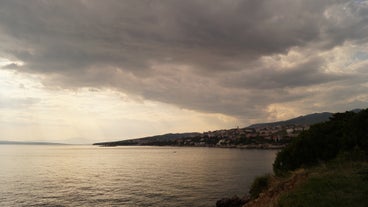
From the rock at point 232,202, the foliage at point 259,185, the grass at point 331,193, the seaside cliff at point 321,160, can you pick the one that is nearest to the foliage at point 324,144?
the seaside cliff at point 321,160

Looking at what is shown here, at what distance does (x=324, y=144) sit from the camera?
145 ft

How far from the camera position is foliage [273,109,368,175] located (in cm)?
4197

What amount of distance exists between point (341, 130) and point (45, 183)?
5824cm

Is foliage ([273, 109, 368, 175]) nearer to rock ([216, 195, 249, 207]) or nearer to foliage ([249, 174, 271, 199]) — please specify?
foliage ([249, 174, 271, 199])

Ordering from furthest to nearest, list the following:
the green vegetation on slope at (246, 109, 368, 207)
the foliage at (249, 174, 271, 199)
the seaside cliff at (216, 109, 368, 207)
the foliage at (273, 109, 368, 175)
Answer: the foliage at (273, 109, 368, 175)
the foliage at (249, 174, 271, 199)
the seaside cliff at (216, 109, 368, 207)
the green vegetation on slope at (246, 109, 368, 207)

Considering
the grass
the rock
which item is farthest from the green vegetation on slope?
the rock

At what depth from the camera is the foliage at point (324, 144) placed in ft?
138

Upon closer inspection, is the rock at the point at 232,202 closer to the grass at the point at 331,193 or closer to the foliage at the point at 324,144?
the foliage at the point at 324,144

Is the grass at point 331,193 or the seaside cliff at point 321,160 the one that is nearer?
the grass at point 331,193

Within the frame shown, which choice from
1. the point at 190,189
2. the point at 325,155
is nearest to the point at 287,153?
the point at 325,155

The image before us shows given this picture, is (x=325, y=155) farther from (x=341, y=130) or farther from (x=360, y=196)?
(x=360, y=196)

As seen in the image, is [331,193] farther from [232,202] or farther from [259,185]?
[232,202]

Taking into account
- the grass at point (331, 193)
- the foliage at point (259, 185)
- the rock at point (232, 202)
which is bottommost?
the rock at point (232, 202)

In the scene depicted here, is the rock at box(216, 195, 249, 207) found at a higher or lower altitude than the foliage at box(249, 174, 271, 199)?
lower
